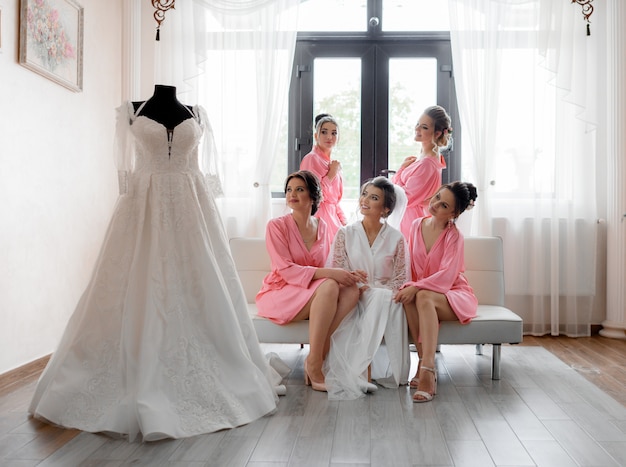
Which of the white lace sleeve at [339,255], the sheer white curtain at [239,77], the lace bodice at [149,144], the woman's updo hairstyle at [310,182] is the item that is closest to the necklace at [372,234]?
the white lace sleeve at [339,255]

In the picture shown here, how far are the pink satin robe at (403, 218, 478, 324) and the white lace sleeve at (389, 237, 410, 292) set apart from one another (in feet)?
0.25

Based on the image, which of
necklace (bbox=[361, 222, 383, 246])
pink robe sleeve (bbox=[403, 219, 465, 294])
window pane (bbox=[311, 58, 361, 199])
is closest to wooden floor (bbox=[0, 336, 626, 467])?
pink robe sleeve (bbox=[403, 219, 465, 294])

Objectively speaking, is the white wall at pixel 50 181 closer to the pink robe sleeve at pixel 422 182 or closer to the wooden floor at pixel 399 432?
the wooden floor at pixel 399 432

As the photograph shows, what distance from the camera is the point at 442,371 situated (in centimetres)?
336

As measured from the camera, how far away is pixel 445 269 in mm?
3172

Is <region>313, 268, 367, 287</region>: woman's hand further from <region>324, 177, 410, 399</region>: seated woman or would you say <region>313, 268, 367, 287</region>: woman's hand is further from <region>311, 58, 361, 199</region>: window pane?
<region>311, 58, 361, 199</region>: window pane

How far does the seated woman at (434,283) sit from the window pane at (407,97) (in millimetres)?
1592

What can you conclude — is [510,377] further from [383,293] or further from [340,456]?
[340,456]

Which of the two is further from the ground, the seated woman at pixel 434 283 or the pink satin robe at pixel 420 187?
the pink satin robe at pixel 420 187

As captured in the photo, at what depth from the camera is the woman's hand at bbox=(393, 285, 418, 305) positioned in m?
3.08

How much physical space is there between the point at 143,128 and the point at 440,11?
10.5ft

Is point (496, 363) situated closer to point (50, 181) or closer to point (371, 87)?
point (371, 87)

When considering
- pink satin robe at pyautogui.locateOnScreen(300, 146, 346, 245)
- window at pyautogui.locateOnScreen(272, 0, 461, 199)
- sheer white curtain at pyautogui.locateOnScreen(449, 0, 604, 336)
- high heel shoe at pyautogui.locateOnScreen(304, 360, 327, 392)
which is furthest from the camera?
window at pyautogui.locateOnScreen(272, 0, 461, 199)

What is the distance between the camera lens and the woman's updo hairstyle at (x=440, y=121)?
12.7ft
